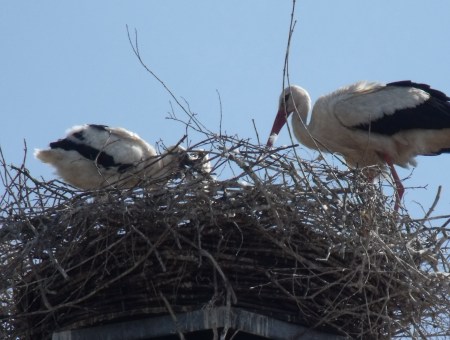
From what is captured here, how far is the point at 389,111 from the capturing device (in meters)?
9.25

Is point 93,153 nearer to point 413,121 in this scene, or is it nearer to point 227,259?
point 413,121

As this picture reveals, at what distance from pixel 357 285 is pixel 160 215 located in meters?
1.01

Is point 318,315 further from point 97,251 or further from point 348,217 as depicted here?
point 97,251

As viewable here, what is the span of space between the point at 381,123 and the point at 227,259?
3375mm

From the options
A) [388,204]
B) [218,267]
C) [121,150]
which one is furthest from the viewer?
[121,150]

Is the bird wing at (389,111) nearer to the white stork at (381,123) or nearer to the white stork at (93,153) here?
the white stork at (381,123)

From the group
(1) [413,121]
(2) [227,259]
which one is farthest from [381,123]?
(2) [227,259]

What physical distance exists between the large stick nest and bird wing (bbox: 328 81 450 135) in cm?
271

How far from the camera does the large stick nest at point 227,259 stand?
6113 millimetres

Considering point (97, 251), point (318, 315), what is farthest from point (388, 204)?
point (97, 251)

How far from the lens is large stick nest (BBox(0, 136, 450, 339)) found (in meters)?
6.11

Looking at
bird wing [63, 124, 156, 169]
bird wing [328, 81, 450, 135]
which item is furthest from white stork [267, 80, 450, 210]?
bird wing [63, 124, 156, 169]

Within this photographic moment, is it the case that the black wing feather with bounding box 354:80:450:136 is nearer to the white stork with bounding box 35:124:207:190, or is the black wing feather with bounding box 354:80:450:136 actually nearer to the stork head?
the stork head

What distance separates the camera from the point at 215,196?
640 centimetres
